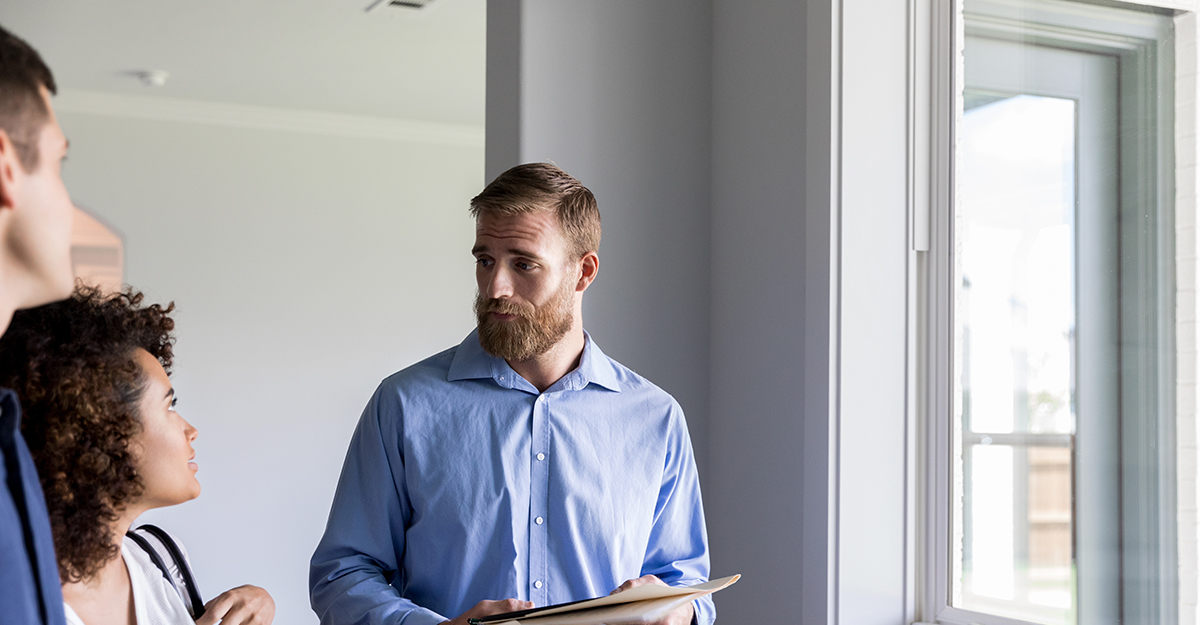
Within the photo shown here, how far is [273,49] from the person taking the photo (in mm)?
4648

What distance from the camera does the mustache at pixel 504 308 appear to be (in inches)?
61.9

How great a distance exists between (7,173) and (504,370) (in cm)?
104

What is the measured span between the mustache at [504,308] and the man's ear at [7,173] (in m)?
0.96

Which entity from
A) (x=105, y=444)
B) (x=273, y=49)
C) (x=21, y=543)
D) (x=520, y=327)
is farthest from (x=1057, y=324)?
(x=273, y=49)

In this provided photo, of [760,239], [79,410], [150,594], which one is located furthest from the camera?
[760,239]

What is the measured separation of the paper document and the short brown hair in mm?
625

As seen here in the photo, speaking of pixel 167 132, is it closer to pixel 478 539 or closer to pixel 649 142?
pixel 649 142

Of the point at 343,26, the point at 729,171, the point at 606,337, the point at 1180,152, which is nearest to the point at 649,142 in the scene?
the point at 729,171

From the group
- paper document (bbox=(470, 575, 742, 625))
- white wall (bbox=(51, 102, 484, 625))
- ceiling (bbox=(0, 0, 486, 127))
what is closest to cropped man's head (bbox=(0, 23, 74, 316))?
paper document (bbox=(470, 575, 742, 625))

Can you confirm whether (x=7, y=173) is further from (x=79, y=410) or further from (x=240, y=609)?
(x=240, y=609)

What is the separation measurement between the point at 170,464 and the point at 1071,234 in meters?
1.50

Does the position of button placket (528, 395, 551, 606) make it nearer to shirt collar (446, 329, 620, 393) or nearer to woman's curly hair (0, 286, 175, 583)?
shirt collar (446, 329, 620, 393)

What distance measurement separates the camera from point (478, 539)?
5.08ft

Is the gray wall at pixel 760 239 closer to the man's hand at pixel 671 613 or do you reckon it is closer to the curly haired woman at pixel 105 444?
the man's hand at pixel 671 613
